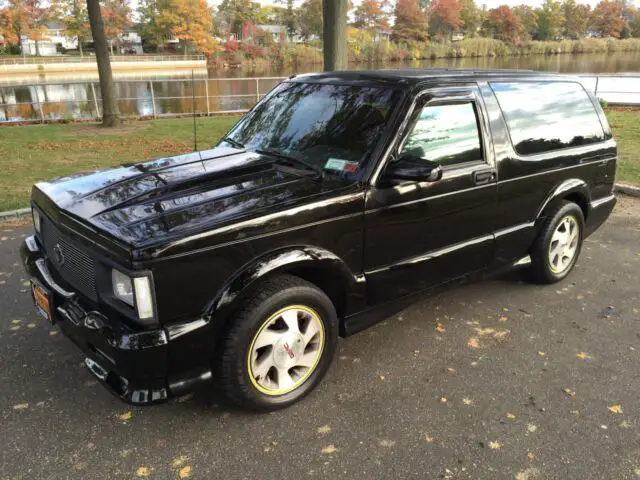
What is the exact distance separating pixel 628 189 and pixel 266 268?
23.7ft

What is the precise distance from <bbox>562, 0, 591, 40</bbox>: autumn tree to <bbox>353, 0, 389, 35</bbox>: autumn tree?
31444mm

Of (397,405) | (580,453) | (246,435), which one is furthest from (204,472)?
(580,453)

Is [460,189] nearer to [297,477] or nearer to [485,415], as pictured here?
[485,415]

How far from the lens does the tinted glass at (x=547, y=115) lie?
407cm

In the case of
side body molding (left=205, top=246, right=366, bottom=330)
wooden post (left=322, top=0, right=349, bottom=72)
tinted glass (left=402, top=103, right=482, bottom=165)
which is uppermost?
wooden post (left=322, top=0, right=349, bottom=72)

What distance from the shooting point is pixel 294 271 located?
10.1ft

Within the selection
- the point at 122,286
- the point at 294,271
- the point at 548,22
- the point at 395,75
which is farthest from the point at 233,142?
the point at 548,22

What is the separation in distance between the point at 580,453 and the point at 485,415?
509mm

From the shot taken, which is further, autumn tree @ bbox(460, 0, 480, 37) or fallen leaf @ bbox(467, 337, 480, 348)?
autumn tree @ bbox(460, 0, 480, 37)

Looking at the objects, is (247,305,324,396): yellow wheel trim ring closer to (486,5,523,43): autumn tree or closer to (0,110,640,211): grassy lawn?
(0,110,640,211): grassy lawn

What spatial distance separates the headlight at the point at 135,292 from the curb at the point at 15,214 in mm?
4915

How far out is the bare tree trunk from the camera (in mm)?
12570

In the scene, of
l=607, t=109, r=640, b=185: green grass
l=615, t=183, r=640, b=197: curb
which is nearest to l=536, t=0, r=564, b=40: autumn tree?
l=607, t=109, r=640, b=185: green grass

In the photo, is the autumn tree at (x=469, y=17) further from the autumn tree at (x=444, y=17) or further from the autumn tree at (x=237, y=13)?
the autumn tree at (x=237, y=13)
